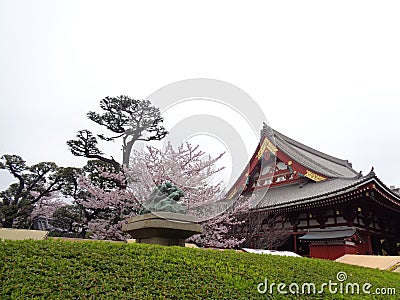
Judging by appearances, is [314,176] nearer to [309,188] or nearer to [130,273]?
[309,188]

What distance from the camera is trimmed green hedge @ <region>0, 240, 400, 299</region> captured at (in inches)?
125

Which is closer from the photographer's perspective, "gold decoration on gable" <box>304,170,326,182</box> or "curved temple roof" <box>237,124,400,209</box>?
"curved temple roof" <box>237,124,400,209</box>

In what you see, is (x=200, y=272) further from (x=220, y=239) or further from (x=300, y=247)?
(x=300, y=247)

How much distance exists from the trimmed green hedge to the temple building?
797cm

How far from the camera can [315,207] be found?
13250 millimetres

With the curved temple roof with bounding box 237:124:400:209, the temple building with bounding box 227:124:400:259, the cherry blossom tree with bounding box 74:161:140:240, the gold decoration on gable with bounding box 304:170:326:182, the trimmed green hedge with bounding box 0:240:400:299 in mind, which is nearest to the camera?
the trimmed green hedge with bounding box 0:240:400:299

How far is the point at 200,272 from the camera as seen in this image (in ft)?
Answer: 14.0

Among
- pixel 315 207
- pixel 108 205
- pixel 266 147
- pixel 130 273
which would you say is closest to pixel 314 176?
pixel 315 207

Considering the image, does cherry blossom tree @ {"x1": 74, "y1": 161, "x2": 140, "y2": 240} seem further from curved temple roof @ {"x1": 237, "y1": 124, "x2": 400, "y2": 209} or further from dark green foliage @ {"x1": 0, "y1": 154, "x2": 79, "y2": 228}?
curved temple roof @ {"x1": 237, "y1": 124, "x2": 400, "y2": 209}

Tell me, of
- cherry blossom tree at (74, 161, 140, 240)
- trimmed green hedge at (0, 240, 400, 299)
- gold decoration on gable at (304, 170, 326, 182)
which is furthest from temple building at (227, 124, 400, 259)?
trimmed green hedge at (0, 240, 400, 299)

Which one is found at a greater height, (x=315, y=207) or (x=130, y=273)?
(x=315, y=207)

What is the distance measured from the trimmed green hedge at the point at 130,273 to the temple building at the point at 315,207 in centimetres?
797

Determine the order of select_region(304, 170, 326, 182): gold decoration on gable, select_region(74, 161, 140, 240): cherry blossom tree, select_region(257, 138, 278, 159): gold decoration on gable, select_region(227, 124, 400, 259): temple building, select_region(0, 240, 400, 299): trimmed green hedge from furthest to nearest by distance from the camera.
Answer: select_region(257, 138, 278, 159): gold decoration on gable → select_region(304, 170, 326, 182): gold decoration on gable → select_region(74, 161, 140, 240): cherry blossom tree → select_region(227, 124, 400, 259): temple building → select_region(0, 240, 400, 299): trimmed green hedge

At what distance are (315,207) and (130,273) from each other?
1101 cm
